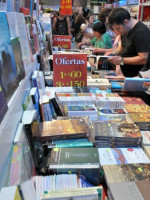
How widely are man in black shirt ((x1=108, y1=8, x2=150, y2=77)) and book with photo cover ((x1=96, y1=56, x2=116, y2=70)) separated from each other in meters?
0.18

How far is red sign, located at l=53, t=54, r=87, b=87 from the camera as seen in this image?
7.50ft

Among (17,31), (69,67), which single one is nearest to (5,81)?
(17,31)

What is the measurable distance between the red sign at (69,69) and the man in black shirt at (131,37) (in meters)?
0.84

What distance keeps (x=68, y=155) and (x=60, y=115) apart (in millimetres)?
548

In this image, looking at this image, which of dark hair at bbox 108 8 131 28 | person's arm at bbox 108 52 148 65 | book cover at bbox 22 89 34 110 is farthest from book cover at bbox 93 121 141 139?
dark hair at bbox 108 8 131 28

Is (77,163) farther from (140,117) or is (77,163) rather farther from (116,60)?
(116,60)

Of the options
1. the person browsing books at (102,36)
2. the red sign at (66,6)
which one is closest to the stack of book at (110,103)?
the person browsing books at (102,36)

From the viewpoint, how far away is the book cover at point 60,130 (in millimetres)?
1300

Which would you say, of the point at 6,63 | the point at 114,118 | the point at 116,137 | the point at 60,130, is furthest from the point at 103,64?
the point at 6,63

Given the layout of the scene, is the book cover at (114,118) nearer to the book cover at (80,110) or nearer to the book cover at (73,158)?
the book cover at (80,110)

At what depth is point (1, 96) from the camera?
0.74m

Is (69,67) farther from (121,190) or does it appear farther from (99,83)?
(121,190)

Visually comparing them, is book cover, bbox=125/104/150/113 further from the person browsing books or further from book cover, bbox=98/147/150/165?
the person browsing books

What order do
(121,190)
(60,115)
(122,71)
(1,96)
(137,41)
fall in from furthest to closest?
1. (122,71)
2. (137,41)
3. (60,115)
4. (121,190)
5. (1,96)
